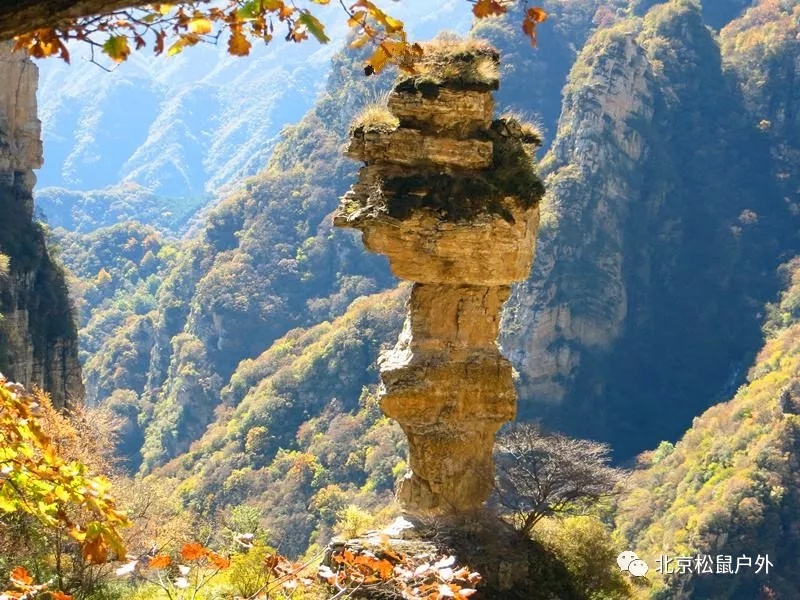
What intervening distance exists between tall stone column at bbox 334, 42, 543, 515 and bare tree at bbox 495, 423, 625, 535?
97cm

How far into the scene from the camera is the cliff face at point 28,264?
94.6 ft

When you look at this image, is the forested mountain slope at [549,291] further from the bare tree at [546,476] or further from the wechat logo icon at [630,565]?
the wechat logo icon at [630,565]

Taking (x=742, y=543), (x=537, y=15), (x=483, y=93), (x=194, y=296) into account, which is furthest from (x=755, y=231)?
(x=537, y=15)

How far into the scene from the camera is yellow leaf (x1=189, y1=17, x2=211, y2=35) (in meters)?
3.34

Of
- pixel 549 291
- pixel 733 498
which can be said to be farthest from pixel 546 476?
pixel 549 291

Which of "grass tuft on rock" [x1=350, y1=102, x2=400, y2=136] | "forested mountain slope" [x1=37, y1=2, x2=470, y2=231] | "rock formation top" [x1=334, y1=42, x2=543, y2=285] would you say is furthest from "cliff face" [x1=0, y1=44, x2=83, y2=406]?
"forested mountain slope" [x1=37, y1=2, x2=470, y2=231]

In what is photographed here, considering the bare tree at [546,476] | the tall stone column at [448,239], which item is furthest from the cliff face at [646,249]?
the tall stone column at [448,239]

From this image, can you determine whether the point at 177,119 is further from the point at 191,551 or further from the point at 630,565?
the point at 191,551

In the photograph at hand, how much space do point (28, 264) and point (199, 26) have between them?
94.5ft

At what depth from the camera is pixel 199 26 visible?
3.36m

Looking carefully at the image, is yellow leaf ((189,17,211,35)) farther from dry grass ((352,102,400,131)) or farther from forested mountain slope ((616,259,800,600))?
forested mountain slope ((616,259,800,600))

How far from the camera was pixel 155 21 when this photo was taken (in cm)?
322

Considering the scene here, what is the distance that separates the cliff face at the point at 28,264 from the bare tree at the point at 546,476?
17.0 m

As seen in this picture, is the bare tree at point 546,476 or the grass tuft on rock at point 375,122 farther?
the bare tree at point 546,476
